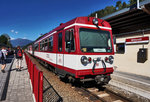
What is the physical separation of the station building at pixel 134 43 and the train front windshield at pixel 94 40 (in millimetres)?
3010

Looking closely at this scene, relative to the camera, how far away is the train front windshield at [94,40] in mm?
4839

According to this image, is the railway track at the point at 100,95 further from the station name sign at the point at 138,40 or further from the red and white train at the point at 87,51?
the station name sign at the point at 138,40

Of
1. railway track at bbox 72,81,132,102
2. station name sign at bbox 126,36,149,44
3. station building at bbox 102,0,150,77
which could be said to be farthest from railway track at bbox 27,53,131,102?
station name sign at bbox 126,36,149,44

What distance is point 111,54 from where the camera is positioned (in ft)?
17.9

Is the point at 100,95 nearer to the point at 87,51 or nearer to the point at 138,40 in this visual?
the point at 87,51

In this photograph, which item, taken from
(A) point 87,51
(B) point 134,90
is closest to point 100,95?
(B) point 134,90

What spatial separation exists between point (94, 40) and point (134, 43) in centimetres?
491

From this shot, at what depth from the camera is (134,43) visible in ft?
28.2

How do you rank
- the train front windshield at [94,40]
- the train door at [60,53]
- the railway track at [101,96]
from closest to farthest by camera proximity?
the railway track at [101,96] → the train front windshield at [94,40] → the train door at [60,53]

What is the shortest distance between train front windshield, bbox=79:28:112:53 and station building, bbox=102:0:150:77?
301 cm

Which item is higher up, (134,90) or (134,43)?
(134,43)

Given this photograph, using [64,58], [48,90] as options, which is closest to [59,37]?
[64,58]

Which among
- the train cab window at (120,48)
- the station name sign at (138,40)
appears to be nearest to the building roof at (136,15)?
the station name sign at (138,40)

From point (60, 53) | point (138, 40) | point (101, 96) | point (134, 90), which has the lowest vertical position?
point (101, 96)
